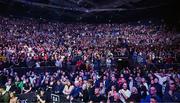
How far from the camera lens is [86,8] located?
1487 inches

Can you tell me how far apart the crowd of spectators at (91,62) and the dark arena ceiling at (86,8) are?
124 cm

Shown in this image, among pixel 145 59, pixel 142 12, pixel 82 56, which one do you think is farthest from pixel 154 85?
pixel 142 12

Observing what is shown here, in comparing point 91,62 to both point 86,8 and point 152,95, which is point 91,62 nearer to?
point 152,95

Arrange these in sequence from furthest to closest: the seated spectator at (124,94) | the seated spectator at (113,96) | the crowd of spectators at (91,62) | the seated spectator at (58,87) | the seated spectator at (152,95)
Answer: the seated spectator at (58,87)
the crowd of spectators at (91,62)
the seated spectator at (124,94)
the seated spectator at (113,96)
the seated spectator at (152,95)

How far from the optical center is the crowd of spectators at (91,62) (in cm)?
1224

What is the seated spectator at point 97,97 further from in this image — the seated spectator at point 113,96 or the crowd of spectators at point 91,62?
the seated spectator at point 113,96

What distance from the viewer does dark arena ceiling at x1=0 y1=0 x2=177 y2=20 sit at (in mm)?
35031

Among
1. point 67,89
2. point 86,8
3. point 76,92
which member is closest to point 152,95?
point 76,92

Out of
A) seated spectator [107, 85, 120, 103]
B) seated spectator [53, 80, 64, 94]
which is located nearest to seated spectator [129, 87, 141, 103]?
seated spectator [107, 85, 120, 103]

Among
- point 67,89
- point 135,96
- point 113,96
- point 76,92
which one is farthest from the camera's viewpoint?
point 67,89

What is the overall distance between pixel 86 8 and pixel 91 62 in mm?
19555

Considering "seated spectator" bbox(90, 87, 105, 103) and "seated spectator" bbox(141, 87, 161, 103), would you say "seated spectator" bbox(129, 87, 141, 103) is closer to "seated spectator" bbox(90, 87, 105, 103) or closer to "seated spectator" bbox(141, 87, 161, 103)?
"seated spectator" bbox(141, 87, 161, 103)

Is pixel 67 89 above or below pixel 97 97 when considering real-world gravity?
above

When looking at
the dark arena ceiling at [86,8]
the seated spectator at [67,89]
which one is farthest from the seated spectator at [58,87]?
the dark arena ceiling at [86,8]
